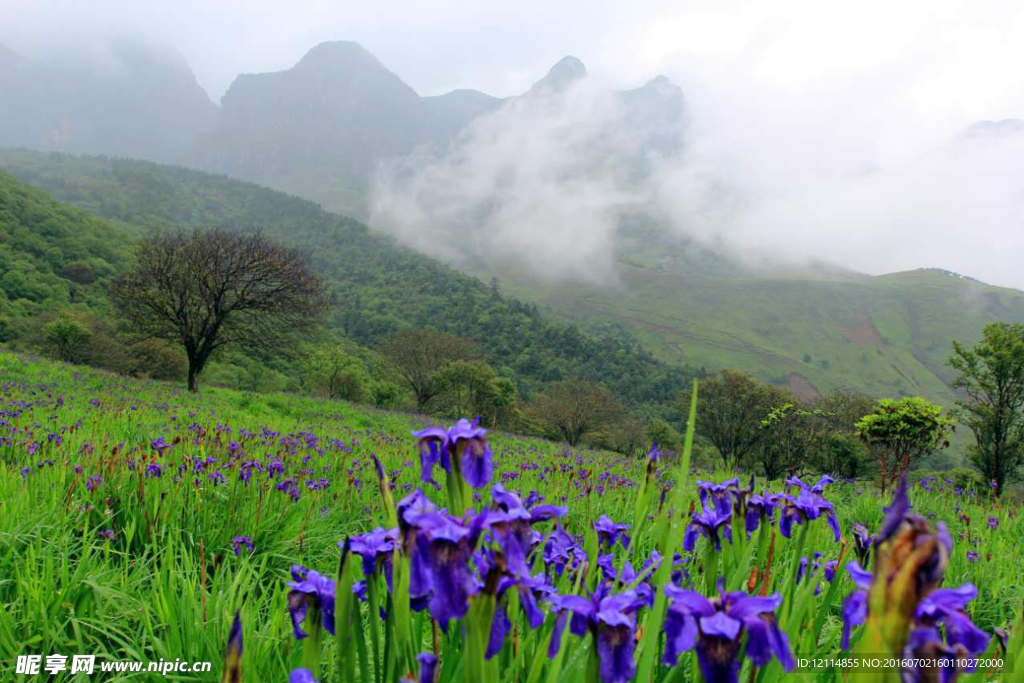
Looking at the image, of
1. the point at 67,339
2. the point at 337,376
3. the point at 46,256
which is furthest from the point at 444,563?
the point at 46,256

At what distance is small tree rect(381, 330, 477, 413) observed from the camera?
46938 mm

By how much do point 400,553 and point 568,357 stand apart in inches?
4198

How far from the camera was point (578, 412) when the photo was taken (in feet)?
141

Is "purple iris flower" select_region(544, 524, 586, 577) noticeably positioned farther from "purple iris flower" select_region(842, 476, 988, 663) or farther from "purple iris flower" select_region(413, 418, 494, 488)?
"purple iris flower" select_region(842, 476, 988, 663)

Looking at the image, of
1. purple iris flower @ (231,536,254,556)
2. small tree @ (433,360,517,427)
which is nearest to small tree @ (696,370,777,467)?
small tree @ (433,360,517,427)

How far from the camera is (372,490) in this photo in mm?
5938

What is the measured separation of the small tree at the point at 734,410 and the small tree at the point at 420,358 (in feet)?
70.0

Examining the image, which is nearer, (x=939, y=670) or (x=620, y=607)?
(x=939, y=670)

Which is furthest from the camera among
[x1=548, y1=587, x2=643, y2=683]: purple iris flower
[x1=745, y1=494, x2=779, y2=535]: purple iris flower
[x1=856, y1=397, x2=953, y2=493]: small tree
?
[x1=856, y1=397, x2=953, y2=493]: small tree

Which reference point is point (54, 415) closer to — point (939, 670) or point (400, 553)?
point (400, 553)

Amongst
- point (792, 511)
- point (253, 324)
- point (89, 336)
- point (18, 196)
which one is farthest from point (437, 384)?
point (18, 196)

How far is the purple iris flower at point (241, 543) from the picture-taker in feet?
10.5

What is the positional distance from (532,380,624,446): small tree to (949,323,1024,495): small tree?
978 inches

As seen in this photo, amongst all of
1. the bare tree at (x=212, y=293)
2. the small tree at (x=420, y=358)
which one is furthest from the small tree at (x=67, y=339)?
the small tree at (x=420, y=358)
